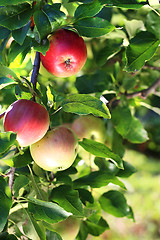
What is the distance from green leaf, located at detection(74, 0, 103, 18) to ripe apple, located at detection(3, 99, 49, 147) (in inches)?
8.4

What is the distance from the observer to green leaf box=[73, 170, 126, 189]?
0.77 meters

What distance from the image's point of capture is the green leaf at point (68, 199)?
68cm

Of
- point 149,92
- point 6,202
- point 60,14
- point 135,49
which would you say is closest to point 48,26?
Answer: point 60,14

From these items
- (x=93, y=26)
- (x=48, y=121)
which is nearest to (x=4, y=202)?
(x=48, y=121)

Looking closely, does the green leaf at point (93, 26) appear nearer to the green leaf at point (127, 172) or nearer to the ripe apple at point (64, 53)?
the ripe apple at point (64, 53)

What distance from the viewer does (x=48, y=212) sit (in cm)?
62

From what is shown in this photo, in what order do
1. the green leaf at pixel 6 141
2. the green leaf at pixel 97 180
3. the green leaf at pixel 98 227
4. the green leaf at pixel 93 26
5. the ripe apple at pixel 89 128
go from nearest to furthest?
the green leaf at pixel 6 141, the green leaf at pixel 93 26, the green leaf at pixel 97 180, the green leaf at pixel 98 227, the ripe apple at pixel 89 128

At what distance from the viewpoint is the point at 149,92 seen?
1010mm

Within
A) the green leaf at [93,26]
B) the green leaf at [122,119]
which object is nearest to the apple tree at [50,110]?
the green leaf at [93,26]

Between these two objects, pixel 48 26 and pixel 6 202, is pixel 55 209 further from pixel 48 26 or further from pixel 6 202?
pixel 48 26

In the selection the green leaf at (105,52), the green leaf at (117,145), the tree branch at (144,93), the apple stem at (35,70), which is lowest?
the green leaf at (117,145)

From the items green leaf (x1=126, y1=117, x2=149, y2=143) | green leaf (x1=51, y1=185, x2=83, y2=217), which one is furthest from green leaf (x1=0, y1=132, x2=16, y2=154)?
green leaf (x1=126, y1=117, x2=149, y2=143)

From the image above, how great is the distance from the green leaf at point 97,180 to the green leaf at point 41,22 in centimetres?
38

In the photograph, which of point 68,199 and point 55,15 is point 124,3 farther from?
point 68,199
